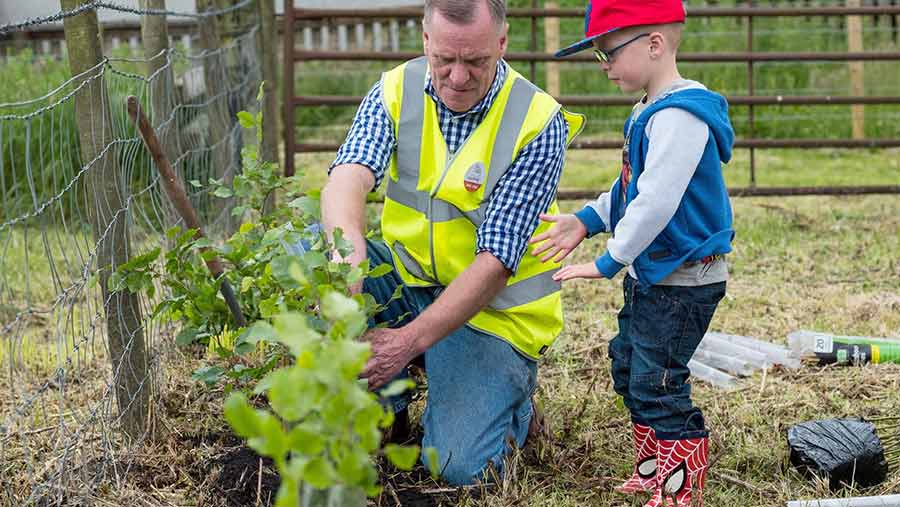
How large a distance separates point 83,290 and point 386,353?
240 centimetres

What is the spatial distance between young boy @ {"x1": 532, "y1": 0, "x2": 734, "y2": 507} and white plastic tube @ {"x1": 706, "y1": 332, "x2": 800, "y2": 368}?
1308 mm

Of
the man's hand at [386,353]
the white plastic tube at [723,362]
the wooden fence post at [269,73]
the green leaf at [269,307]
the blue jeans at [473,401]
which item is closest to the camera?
the green leaf at [269,307]

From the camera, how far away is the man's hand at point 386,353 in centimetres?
278

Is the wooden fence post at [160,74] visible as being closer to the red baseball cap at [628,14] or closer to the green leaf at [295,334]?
the red baseball cap at [628,14]

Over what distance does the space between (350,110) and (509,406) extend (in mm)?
7617

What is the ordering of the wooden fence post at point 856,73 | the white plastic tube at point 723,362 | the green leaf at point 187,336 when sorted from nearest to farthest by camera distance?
the green leaf at point 187,336 < the white plastic tube at point 723,362 < the wooden fence post at point 856,73

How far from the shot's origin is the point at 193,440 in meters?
3.47

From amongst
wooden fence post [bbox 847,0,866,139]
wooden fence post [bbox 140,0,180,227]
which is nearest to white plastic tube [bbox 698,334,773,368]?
wooden fence post [bbox 140,0,180,227]

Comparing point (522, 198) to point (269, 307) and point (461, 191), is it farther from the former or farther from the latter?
point (269, 307)

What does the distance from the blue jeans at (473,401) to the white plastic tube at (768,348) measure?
1.23m

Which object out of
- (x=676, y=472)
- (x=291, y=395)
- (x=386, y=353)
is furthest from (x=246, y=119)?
(x=291, y=395)

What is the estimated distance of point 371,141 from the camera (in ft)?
10.6

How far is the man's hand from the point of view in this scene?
9.11 ft

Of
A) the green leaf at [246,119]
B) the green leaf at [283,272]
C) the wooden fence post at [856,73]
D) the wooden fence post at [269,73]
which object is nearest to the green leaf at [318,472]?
the green leaf at [283,272]
